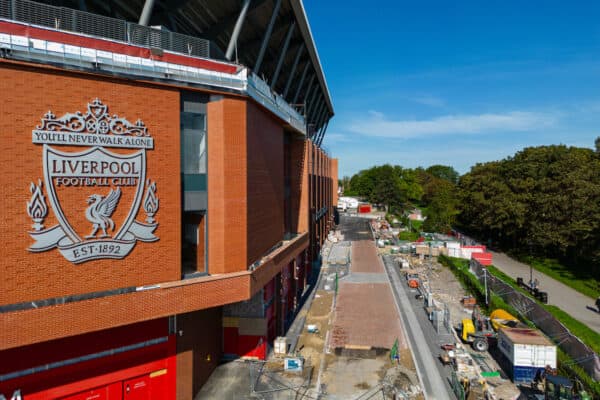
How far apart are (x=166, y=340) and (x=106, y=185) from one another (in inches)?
250

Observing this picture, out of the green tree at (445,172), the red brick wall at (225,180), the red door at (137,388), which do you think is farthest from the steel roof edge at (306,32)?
the green tree at (445,172)

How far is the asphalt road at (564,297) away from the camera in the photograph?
26.1 metres

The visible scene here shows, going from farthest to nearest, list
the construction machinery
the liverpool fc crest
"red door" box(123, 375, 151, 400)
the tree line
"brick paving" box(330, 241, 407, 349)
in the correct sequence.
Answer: the tree line → "brick paving" box(330, 241, 407, 349) → the construction machinery → "red door" box(123, 375, 151, 400) → the liverpool fc crest

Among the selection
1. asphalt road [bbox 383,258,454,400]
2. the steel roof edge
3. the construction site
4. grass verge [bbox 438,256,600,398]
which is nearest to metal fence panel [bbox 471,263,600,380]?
grass verge [bbox 438,256,600,398]

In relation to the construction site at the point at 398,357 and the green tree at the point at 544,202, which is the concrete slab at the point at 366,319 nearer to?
the construction site at the point at 398,357

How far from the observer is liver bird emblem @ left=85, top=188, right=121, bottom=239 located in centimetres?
1093

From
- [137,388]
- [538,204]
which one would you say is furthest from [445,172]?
[137,388]

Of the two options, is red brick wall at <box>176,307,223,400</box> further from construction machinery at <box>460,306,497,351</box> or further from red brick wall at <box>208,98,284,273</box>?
construction machinery at <box>460,306,497,351</box>

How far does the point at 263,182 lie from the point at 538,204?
139ft

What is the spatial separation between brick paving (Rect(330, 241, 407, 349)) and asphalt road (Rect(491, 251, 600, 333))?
1275cm

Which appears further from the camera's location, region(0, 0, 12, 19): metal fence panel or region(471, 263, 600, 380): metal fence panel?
region(471, 263, 600, 380): metal fence panel

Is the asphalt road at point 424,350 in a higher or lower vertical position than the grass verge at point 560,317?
lower

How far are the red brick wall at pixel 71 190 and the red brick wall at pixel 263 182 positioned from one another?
3.15 meters

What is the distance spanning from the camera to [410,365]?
17969 millimetres
